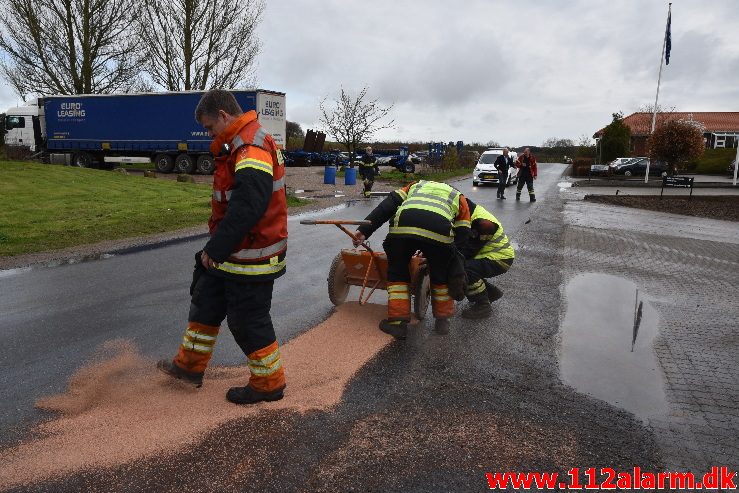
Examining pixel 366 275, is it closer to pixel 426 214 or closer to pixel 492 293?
pixel 426 214

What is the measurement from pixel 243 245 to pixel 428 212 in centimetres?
187

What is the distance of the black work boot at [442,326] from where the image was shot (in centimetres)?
534

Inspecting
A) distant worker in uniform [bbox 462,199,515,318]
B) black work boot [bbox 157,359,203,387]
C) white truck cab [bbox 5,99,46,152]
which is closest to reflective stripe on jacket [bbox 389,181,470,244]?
distant worker in uniform [bbox 462,199,515,318]

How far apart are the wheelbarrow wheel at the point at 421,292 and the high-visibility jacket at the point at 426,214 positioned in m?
0.44

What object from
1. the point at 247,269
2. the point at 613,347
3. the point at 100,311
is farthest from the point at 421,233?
the point at 100,311

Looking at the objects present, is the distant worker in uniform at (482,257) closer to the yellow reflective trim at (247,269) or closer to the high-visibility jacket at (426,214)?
the high-visibility jacket at (426,214)

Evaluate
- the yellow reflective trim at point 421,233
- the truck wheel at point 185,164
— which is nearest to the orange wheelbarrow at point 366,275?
the yellow reflective trim at point 421,233

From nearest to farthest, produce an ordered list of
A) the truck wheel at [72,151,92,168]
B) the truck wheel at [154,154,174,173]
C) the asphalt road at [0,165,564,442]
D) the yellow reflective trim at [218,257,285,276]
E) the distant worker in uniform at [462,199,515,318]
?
1. the yellow reflective trim at [218,257,285,276]
2. the asphalt road at [0,165,564,442]
3. the distant worker in uniform at [462,199,515,318]
4. the truck wheel at [154,154,174,173]
5. the truck wheel at [72,151,92,168]

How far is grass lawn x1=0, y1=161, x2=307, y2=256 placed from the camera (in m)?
10.6

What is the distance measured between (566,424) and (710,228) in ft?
43.1

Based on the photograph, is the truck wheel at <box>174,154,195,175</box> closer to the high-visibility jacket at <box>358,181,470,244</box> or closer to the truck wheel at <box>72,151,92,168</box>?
the truck wheel at <box>72,151,92,168</box>

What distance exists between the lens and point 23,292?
21.6 ft

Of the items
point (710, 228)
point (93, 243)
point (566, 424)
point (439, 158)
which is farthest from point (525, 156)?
point (439, 158)

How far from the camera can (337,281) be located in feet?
19.9
